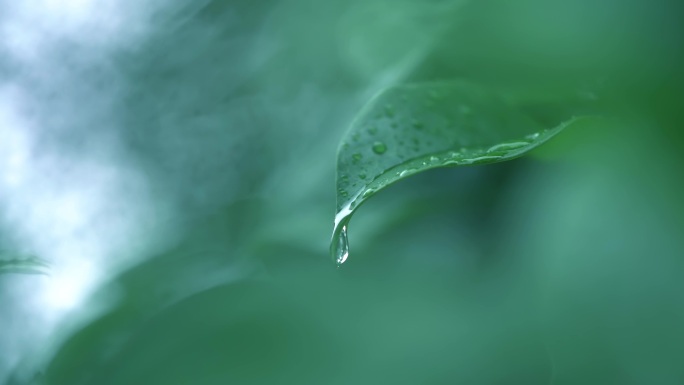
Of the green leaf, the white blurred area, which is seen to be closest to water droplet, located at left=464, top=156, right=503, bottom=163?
the green leaf

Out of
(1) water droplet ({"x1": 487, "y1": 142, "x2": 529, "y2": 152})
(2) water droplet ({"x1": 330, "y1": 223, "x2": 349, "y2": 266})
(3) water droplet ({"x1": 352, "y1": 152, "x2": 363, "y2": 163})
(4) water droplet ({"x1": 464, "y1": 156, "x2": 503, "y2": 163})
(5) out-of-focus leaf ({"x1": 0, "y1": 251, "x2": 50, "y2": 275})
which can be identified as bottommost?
(2) water droplet ({"x1": 330, "y1": 223, "x2": 349, "y2": 266})

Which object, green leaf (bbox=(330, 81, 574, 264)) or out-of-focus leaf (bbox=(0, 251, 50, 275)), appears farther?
out-of-focus leaf (bbox=(0, 251, 50, 275))

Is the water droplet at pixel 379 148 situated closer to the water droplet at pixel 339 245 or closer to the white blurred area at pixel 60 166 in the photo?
the water droplet at pixel 339 245

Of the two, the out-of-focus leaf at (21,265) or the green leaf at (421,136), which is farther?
the out-of-focus leaf at (21,265)

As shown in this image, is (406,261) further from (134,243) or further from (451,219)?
(134,243)

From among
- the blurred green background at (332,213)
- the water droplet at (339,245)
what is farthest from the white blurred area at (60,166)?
the water droplet at (339,245)

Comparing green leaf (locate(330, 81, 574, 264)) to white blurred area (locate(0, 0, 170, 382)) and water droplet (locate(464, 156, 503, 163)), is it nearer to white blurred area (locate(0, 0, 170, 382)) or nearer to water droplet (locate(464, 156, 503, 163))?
water droplet (locate(464, 156, 503, 163))

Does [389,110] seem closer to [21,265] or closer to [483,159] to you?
[483,159]
